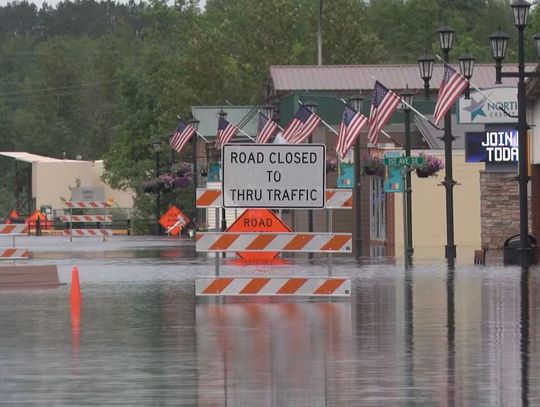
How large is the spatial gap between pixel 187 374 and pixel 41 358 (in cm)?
221

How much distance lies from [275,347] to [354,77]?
6760 centimetres

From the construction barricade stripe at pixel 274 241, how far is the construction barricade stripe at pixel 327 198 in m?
0.82

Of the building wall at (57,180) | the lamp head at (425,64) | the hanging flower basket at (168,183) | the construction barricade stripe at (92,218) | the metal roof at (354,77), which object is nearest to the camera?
the lamp head at (425,64)

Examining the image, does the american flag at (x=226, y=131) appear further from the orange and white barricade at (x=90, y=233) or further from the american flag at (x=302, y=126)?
the orange and white barricade at (x=90, y=233)

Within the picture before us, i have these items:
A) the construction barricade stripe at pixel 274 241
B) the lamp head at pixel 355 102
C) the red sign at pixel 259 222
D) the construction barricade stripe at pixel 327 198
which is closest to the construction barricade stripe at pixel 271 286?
the construction barricade stripe at pixel 274 241

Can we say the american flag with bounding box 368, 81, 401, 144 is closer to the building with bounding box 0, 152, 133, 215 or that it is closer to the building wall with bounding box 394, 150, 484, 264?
the building wall with bounding box 394, 150, 484, 264

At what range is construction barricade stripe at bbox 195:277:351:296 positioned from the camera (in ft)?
81.8

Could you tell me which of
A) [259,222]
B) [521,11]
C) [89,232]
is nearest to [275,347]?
[259,222]

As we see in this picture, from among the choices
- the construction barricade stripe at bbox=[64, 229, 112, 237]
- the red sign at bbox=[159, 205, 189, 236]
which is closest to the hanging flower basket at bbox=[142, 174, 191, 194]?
the red sign at bbox=[159, 205, 189, 236]

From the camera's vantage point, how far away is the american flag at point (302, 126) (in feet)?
169

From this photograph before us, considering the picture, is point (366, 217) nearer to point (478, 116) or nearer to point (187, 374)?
point (478, 116)

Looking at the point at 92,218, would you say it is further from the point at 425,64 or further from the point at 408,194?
the point at 425,64

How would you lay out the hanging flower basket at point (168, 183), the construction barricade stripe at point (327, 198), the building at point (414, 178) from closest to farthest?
the construction barricade stripe at point (327, 198), the building at point (414, 178), the hanging flower basket at point (168, 183)

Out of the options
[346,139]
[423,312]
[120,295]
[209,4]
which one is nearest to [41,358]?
[423,312]
